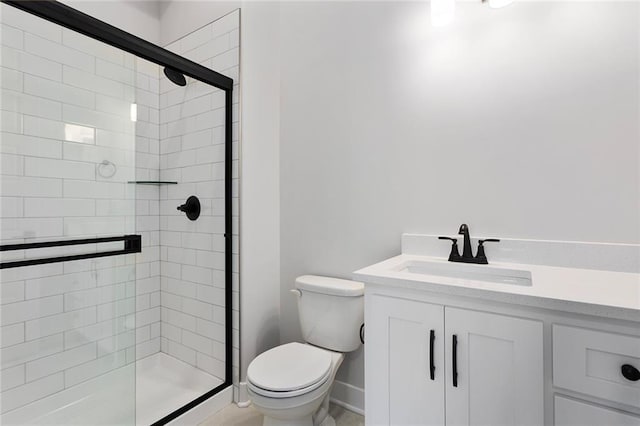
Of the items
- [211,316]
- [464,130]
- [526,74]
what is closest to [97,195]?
[211,316]

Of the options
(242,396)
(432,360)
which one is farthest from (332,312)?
(242,396)

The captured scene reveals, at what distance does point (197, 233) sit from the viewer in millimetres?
1982

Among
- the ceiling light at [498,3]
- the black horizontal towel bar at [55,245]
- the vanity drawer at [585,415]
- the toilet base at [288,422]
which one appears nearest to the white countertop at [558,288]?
the vanity drawer at [585,415]

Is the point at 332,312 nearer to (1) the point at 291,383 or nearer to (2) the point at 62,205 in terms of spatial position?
(1) the point at 291,383

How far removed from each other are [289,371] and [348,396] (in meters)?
0.59

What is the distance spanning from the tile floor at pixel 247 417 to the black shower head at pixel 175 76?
6.08ft

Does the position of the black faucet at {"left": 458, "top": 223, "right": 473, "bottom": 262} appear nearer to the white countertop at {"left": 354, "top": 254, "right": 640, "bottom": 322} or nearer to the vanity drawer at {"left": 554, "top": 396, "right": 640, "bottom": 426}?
A: the white countertop at {"left": 354, "top": 254, "right": 640, "bottom": 322}

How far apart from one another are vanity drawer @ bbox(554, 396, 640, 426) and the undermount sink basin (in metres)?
0.42

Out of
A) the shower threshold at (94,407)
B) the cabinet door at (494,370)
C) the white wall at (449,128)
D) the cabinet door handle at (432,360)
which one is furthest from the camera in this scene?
the shower threshold at (94,407)

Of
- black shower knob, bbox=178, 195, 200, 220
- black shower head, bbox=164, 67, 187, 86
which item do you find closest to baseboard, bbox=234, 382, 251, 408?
black shower knob, bbox=178, 195, 200, 220

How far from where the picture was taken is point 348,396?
1.75 m

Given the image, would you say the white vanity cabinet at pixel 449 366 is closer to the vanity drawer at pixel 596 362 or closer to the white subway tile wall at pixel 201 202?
the vanity drawer at pixel 596 362

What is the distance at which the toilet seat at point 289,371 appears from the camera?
4.13 feet

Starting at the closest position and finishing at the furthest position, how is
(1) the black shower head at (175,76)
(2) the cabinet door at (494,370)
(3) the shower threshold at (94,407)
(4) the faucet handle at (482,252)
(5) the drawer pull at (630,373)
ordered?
(5) the drawer pull at (630,373)
(2) the cabinet door at (494,370)
(4) the faucet handle at (482,252)
(3) the shower threshold at (94,407)
(1) the black shower head at (175,76)
